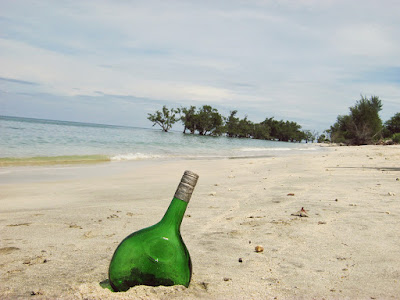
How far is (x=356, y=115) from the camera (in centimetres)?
4366

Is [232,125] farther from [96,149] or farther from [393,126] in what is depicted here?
[96,149]

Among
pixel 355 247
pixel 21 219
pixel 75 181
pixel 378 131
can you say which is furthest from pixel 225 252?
pixel 378 131

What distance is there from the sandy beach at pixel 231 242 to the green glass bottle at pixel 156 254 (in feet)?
0.16

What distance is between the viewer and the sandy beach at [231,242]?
5.79 feet

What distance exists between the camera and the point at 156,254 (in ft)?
4.75

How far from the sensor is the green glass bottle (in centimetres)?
146

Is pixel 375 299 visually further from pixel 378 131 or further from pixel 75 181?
pixel 378 131

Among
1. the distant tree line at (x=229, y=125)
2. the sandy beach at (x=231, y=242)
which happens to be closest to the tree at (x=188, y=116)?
the distant tree line at (x=229, y=125)

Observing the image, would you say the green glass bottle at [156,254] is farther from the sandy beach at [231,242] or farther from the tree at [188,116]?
the tree at [188,116]

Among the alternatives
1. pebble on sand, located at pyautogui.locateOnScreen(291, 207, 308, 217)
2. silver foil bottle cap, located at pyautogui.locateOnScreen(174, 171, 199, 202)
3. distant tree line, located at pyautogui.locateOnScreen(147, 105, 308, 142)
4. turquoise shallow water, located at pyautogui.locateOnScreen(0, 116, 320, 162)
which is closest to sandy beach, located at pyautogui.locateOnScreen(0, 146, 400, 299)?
pebble on sand, located at pyautogui.locateOnScreen(291, 207, 308, 217)

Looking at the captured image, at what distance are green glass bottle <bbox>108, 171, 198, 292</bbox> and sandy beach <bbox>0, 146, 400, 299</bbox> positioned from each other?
5 centimetres

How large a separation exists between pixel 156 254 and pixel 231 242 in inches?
49.7

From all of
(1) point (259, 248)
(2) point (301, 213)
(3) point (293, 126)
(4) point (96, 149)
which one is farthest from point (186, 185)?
(3) point (293, 126)

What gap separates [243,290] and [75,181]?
19.0 feet
